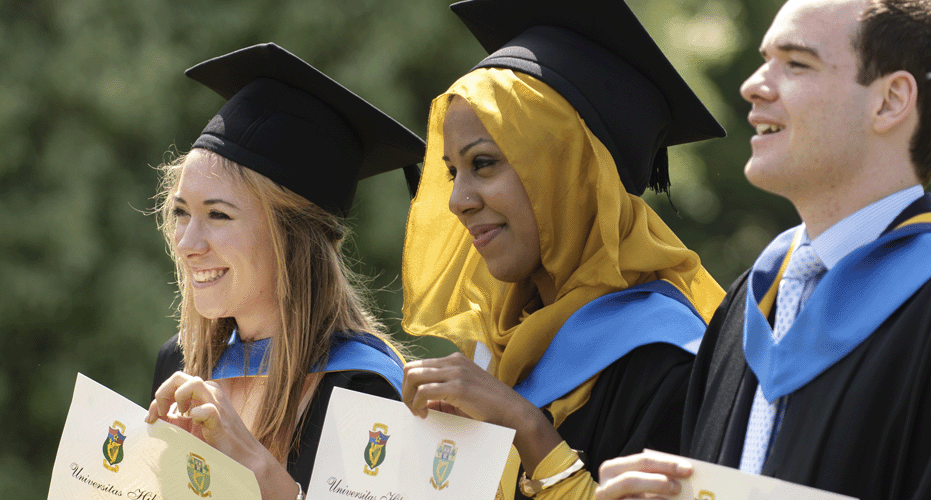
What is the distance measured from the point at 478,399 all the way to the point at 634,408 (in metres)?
0.40

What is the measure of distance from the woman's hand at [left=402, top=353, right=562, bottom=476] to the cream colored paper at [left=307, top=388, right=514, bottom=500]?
0.05 meters

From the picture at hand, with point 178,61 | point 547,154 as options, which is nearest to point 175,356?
point 547,154

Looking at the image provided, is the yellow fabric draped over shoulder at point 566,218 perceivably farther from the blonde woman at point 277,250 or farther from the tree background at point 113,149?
the tree background at point 113,149

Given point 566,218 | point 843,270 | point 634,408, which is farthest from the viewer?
point 566,218

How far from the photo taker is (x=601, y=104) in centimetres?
262

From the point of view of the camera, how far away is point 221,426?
2.39 m

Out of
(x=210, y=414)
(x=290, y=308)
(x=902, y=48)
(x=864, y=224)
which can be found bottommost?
(x=864, y=224)

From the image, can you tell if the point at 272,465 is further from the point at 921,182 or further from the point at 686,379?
the point at 921,182

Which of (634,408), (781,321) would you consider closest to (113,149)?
(634,408)

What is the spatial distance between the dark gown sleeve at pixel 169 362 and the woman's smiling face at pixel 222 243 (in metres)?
0.41

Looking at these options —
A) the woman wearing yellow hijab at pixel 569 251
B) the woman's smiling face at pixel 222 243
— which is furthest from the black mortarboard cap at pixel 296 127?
the woman wearing yellow hijab at pixel 569 251

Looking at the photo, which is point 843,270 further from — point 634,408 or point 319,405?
point 319,405

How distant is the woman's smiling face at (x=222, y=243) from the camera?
2.98 metres

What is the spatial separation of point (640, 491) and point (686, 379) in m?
0.64
